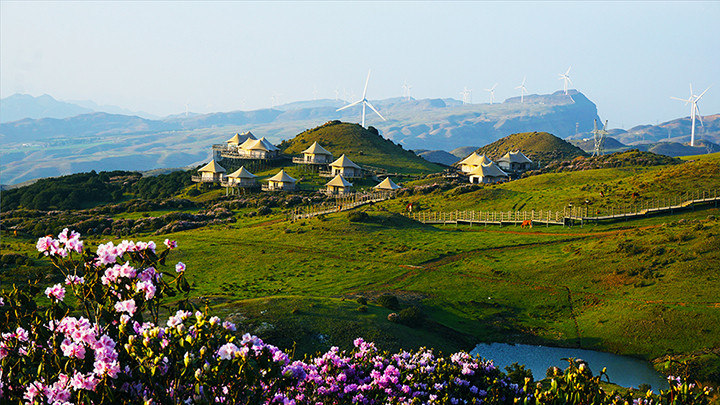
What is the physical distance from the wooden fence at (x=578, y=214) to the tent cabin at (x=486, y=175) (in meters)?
50.5

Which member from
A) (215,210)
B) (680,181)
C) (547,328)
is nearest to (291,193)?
(215,210)

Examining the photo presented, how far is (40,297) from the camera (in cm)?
5300

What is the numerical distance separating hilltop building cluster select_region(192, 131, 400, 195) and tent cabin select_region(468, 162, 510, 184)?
25652 millimetres

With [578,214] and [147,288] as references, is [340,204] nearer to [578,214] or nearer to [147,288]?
[578,214]

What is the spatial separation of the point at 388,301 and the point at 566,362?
15.6 meters

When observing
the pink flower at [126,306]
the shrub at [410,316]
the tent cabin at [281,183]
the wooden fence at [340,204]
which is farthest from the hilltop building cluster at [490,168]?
the pink flower at [126,306]

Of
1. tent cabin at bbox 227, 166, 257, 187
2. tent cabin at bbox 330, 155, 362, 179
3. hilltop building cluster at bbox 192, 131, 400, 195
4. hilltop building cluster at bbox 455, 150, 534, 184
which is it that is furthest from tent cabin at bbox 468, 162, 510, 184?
tent cabin at bbox 227, 166, 257, 187

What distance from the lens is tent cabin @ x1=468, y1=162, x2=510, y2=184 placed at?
149m

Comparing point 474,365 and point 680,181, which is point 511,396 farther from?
point 680,181

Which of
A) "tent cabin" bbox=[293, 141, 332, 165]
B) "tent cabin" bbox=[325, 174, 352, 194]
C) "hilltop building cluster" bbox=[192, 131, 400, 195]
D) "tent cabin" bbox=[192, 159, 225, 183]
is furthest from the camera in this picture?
"tent cabin" bbox=[293, 141, 332, 165]

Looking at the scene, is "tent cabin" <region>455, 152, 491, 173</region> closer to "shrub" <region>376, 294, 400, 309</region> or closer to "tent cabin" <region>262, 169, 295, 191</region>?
"tent cabin" <region>262, 169, 295, 191</region>

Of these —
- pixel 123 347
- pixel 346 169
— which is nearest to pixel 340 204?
pixel 346 169

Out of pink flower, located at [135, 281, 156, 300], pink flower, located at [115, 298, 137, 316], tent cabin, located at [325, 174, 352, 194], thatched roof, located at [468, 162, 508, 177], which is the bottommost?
tent cabin, located at [325, 174, 352, 194]

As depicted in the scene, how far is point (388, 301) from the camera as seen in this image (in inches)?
2063
